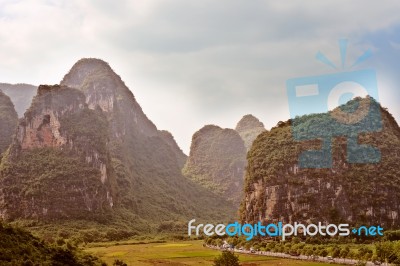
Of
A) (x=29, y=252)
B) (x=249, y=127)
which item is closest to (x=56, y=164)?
(x=29, y=252)

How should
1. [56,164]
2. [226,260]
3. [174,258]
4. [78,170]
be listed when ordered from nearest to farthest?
[226,260], [174,258], [56,164], [78,170]

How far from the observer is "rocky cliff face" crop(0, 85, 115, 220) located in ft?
255

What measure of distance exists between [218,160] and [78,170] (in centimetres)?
6584

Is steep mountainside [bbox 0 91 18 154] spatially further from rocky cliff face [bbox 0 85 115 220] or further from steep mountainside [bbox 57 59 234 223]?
steep mountainside [bbox 57 59 234 223]

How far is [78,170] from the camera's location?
83812 millimetres

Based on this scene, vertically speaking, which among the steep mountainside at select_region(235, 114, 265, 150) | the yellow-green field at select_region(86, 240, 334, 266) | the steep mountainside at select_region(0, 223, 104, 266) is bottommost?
the yellow-green field at select_region(86, 240, 334, 266)

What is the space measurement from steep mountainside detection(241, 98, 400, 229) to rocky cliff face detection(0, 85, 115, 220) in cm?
2999

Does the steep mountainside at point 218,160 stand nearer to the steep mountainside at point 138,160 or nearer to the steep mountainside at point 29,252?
the steep mountainside at point 138,160

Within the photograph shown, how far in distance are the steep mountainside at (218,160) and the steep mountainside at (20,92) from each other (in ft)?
184

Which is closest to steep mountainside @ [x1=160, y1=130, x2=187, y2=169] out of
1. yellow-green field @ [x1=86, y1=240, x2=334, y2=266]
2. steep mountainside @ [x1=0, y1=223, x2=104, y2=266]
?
yellow-green field @ [x1=86, y1=240, x2=334, y2=266]

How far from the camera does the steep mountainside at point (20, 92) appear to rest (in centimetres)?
15224

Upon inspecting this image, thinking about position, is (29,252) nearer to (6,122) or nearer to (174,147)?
(6,122)

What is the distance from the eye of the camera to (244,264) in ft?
138

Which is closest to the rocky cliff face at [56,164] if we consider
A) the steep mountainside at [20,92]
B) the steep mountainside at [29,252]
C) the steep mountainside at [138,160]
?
the steep mountainside at [138,160]
